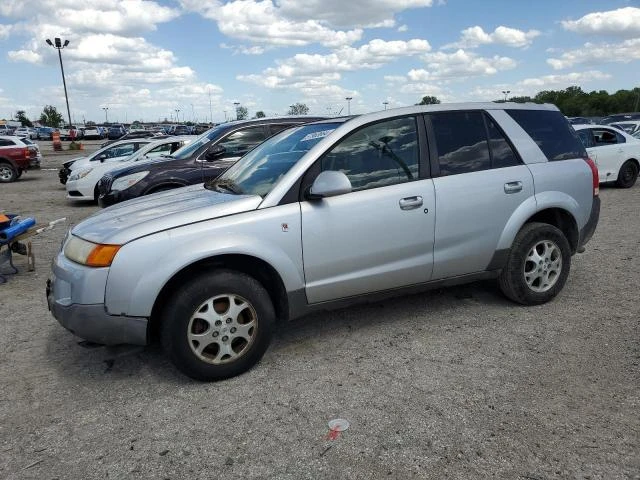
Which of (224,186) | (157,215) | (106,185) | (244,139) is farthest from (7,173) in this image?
(157,215)

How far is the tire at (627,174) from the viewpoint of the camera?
1229cm

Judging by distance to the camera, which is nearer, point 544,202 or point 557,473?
point 557,473

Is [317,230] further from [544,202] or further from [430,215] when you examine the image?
[544,202]

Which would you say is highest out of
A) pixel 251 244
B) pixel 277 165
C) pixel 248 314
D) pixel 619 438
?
pixel 277 165

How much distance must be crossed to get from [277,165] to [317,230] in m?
0.72

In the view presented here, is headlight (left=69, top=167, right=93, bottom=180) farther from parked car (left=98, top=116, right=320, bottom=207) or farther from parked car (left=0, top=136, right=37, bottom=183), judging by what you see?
parked car (left=0, top=136, right=37, bottom=183)

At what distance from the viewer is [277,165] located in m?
3.90

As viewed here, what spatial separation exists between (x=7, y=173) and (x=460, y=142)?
18.4 metres

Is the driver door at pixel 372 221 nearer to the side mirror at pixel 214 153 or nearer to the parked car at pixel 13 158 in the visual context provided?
the side mirror at pixel 214 153

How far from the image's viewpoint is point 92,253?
10.3ft

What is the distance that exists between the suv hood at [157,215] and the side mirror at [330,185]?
0.40 meters

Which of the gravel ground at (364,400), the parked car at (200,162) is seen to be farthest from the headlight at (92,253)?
the parked car at (200,162)

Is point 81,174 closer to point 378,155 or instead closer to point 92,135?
point 378,155

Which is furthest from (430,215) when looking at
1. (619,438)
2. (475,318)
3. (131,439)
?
(131,439)
